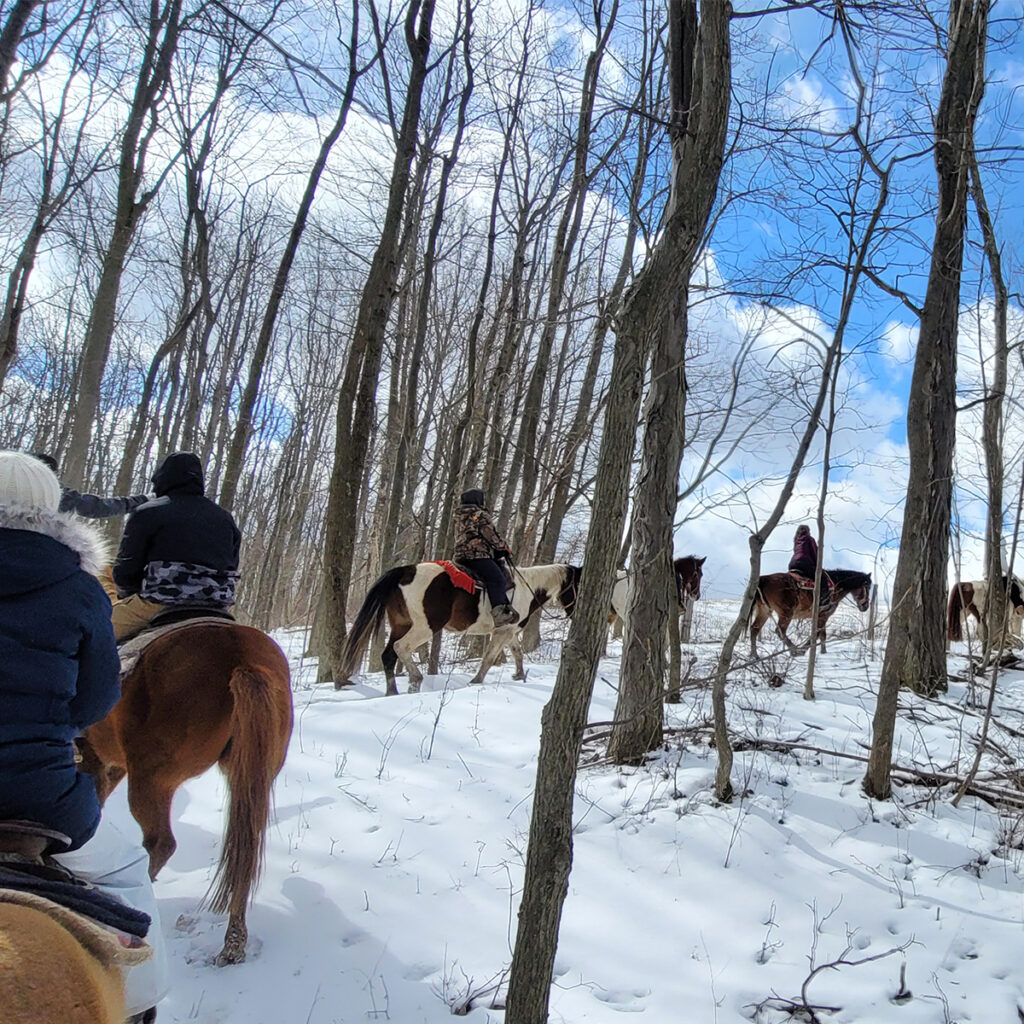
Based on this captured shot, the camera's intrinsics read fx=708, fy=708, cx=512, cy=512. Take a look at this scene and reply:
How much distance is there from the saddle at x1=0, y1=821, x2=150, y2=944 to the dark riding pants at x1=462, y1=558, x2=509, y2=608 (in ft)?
24.3

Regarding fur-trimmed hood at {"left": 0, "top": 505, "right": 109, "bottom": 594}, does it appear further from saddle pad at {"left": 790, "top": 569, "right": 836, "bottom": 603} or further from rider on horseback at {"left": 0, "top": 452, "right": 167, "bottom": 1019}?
saddle pad at {"left": 790, "top": 569, "right": 836, "bottom": 603}

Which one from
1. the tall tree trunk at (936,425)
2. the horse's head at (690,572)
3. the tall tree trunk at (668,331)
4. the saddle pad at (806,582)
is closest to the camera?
the tall tree trunk at (668,331)

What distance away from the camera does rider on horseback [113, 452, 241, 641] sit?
4457 millimetres

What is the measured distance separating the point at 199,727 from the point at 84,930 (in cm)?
219

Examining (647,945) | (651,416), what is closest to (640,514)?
(651,416)

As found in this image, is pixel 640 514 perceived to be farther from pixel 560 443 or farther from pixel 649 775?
pixel 560 443

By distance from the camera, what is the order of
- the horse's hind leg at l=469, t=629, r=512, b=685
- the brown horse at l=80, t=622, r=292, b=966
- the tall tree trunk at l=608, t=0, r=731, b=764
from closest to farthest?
1. the tall tree trunk at l=608, t=0, r=731, b=764
2. the brown horse at l=80, t=622, r=292, b=966
3. the horse's hind leg at l=469, t=629, r=512, b=685

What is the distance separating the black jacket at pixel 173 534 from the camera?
4.51m

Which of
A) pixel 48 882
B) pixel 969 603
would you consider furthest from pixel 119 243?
pixel 969 603

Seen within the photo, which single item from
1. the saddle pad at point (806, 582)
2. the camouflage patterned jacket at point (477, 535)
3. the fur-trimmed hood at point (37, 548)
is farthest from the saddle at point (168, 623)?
the saddle pad at point (806, 582)

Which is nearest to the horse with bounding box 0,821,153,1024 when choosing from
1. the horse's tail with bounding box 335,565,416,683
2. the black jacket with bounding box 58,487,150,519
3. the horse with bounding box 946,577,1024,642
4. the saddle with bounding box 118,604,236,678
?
the saddle with bounding box 118,604,236,678

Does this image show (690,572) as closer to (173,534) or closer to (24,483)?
(173,534)

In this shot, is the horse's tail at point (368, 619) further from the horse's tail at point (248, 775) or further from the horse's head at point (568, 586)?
the horse's tail at point (248, 775)

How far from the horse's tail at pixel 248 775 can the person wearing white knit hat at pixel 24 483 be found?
5.71ft
